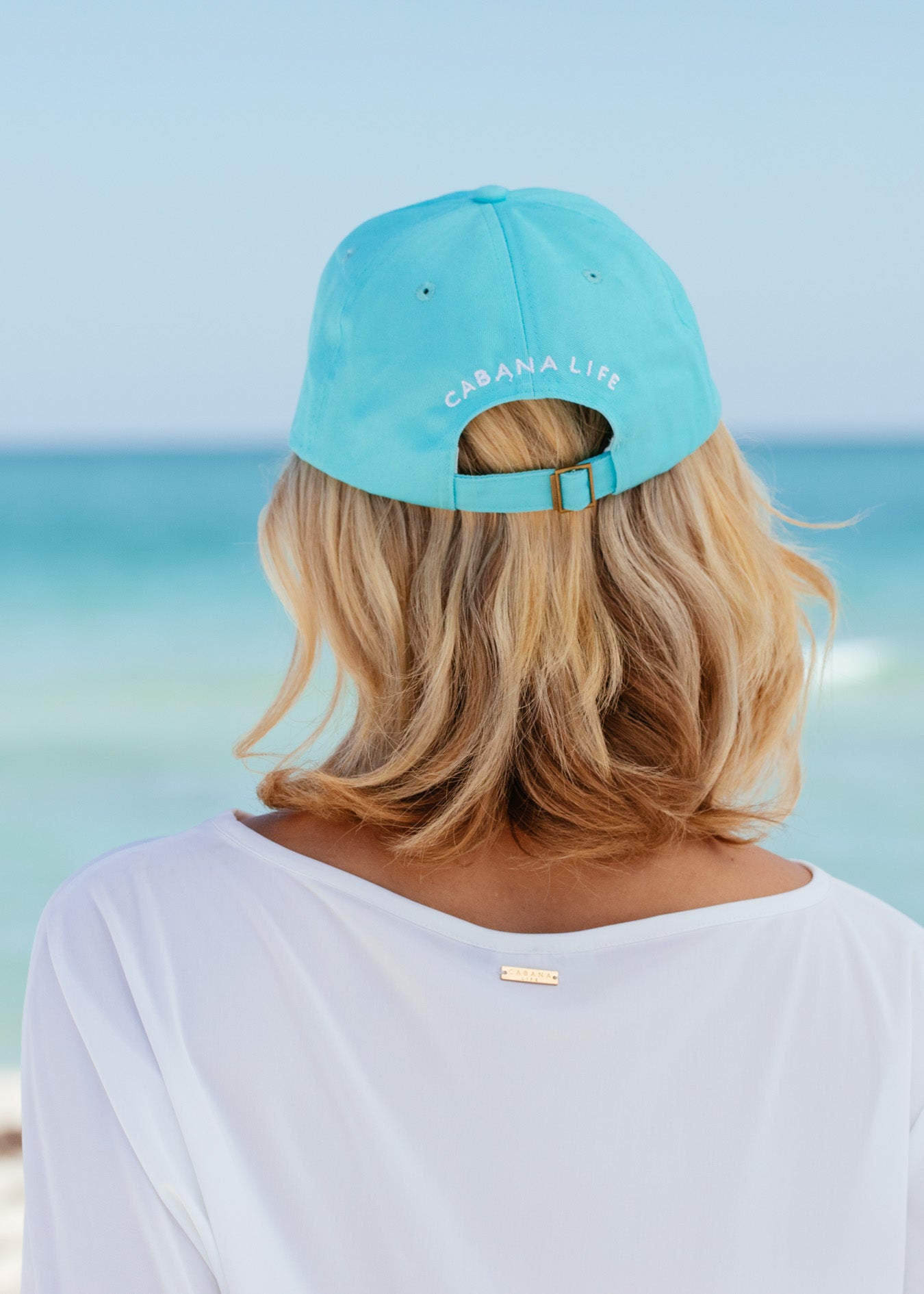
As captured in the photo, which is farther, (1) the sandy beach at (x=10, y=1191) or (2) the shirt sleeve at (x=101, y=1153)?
(1) the sandy beach at (x=10, y=1191)

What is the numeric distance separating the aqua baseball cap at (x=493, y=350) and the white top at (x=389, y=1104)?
0.36 metres

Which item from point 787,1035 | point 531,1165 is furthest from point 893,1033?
point 531,1165

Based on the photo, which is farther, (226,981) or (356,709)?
(356,709)

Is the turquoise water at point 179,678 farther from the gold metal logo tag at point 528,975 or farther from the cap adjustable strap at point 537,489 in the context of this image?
the gold metal logo tag at point 528,975

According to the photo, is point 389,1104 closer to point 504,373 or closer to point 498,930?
point 498,930

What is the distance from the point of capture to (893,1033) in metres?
0.95

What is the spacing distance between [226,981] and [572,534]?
468 mm

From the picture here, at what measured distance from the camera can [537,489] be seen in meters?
0.98

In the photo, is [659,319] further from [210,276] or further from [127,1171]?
[210,276]

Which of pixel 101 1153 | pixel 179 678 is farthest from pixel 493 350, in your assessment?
pixel 179 678

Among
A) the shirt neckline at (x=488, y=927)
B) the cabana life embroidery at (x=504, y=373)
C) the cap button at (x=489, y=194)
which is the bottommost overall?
the shirt neckline at (x=488, y=927)

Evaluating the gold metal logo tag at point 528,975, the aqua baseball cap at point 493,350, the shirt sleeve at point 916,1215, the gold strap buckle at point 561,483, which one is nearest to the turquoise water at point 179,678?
the aqua baseball cap at point 493,350

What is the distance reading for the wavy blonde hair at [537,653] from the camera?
0.99m

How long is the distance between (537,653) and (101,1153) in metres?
0.53
